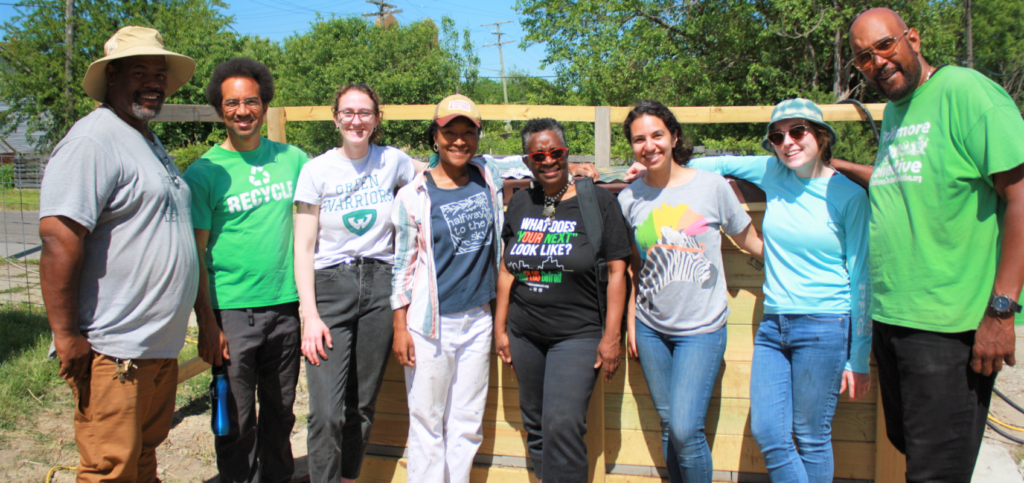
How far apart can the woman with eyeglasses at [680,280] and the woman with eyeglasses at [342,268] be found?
1246 mm

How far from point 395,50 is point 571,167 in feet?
97.4

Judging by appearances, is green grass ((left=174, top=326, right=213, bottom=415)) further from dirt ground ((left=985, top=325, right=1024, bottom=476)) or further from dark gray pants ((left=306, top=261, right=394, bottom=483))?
dirt ground ((left=985, top=325, right=1024, bottom=476))

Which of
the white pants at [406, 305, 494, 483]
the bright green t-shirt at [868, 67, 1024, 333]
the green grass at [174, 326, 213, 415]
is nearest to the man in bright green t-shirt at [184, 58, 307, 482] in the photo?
the white pants at [406, 305, 494, 483]

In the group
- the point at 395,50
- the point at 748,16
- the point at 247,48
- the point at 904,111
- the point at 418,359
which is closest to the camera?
the point at 904,111

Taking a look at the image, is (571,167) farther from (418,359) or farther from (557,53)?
(557,53)

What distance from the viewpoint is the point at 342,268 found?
288cm

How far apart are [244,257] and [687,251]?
2.04 metres

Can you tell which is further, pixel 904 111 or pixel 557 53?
pixel 557 53

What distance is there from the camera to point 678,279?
264 centimetres

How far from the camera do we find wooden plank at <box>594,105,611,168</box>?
3.80m

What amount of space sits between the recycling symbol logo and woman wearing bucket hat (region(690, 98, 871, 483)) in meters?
2.33

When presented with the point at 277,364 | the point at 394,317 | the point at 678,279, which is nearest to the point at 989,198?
the point at 678,279

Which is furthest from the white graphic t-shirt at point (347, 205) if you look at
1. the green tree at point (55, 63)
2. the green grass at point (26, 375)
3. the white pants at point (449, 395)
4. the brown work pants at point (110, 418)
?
the green tree at point (55, 63)

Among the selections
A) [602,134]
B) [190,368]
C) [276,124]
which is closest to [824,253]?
[602,134]
